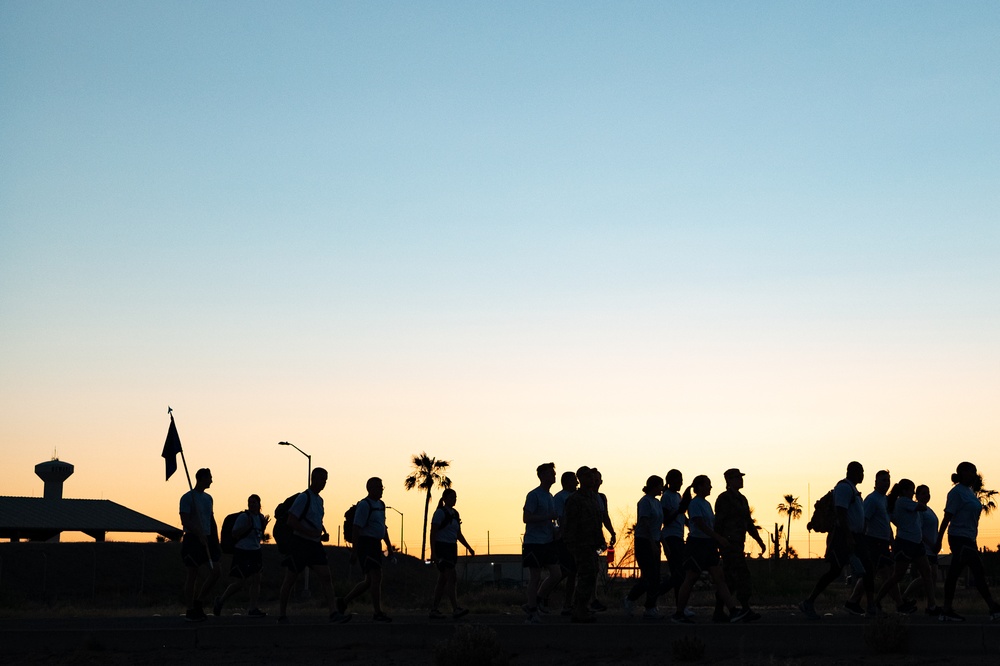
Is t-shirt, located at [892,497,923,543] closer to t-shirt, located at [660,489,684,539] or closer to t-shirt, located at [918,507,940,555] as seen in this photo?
t-shirt, located at [918,507,940,555]

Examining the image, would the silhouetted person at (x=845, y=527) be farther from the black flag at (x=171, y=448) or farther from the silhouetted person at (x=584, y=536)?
the black flag at (x=171, y=448)

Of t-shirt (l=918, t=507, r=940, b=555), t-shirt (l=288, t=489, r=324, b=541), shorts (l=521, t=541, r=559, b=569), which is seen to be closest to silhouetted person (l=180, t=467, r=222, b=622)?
t-shirt (l=288, t=489, r=324, b=541)

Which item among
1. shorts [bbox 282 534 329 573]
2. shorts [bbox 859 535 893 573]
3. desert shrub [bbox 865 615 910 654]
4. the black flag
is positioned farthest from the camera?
the black flag

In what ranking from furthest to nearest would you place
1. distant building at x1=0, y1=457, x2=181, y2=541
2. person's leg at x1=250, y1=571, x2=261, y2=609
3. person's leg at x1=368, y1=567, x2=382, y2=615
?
distant building at x1=0, y1=457, x2=181, y2=541 < person's leg at x1=250, y1=571, x2=261, y2=609 < person's leg at x1=368, y1=567, x2=382, y2=615

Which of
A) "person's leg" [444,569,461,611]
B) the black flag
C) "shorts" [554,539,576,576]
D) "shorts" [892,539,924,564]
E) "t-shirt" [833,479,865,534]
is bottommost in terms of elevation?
"person's leg" [444,569,461,611]

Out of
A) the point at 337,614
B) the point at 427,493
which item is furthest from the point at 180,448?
the point at 427,493

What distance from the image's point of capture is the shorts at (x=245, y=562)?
1767 cm

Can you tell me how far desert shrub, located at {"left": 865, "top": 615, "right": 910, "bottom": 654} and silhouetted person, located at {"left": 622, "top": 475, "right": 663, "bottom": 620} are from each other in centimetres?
432

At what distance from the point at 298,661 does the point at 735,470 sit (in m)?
5.46

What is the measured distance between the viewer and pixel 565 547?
16000 mm

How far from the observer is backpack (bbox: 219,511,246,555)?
57.7 feet

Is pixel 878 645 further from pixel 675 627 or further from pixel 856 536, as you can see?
pixel 856 536

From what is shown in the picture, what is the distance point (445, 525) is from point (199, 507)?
10.3 feet

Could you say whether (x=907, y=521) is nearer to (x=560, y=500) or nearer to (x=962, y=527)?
(x=962, y=527)
